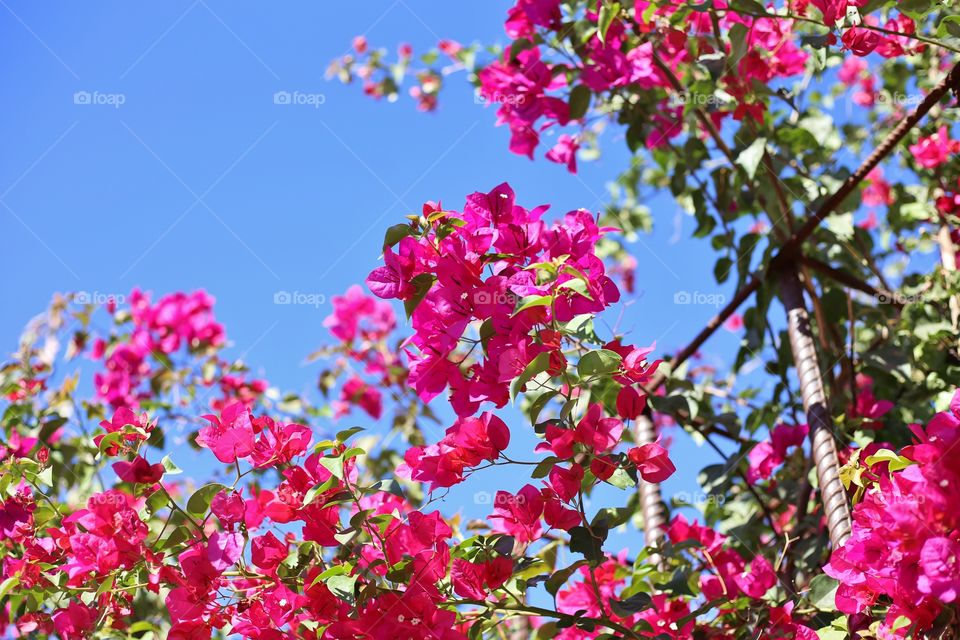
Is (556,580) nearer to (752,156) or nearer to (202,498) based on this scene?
(202,498)

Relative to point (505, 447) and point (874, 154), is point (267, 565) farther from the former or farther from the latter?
point (874, 154)

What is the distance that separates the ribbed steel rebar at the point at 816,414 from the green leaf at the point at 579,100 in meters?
0.55

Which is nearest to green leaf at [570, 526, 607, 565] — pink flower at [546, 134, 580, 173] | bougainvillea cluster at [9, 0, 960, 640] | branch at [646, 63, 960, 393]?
bougainvillea cluster at [9, 0, 960, 640]

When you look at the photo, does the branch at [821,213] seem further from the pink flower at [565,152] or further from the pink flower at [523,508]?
the pink flower at [523,508]

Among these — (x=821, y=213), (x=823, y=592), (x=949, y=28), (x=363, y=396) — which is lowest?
(x=823, y=592)

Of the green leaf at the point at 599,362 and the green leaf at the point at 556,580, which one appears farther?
the green leaf at the point at 556,580

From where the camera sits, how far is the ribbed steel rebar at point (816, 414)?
54.7 inches

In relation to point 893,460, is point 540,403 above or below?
above

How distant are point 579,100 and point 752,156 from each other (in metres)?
0.37

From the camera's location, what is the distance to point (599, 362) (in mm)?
1000

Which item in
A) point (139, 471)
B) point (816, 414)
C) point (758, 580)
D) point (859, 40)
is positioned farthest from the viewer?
point (816, 414)
